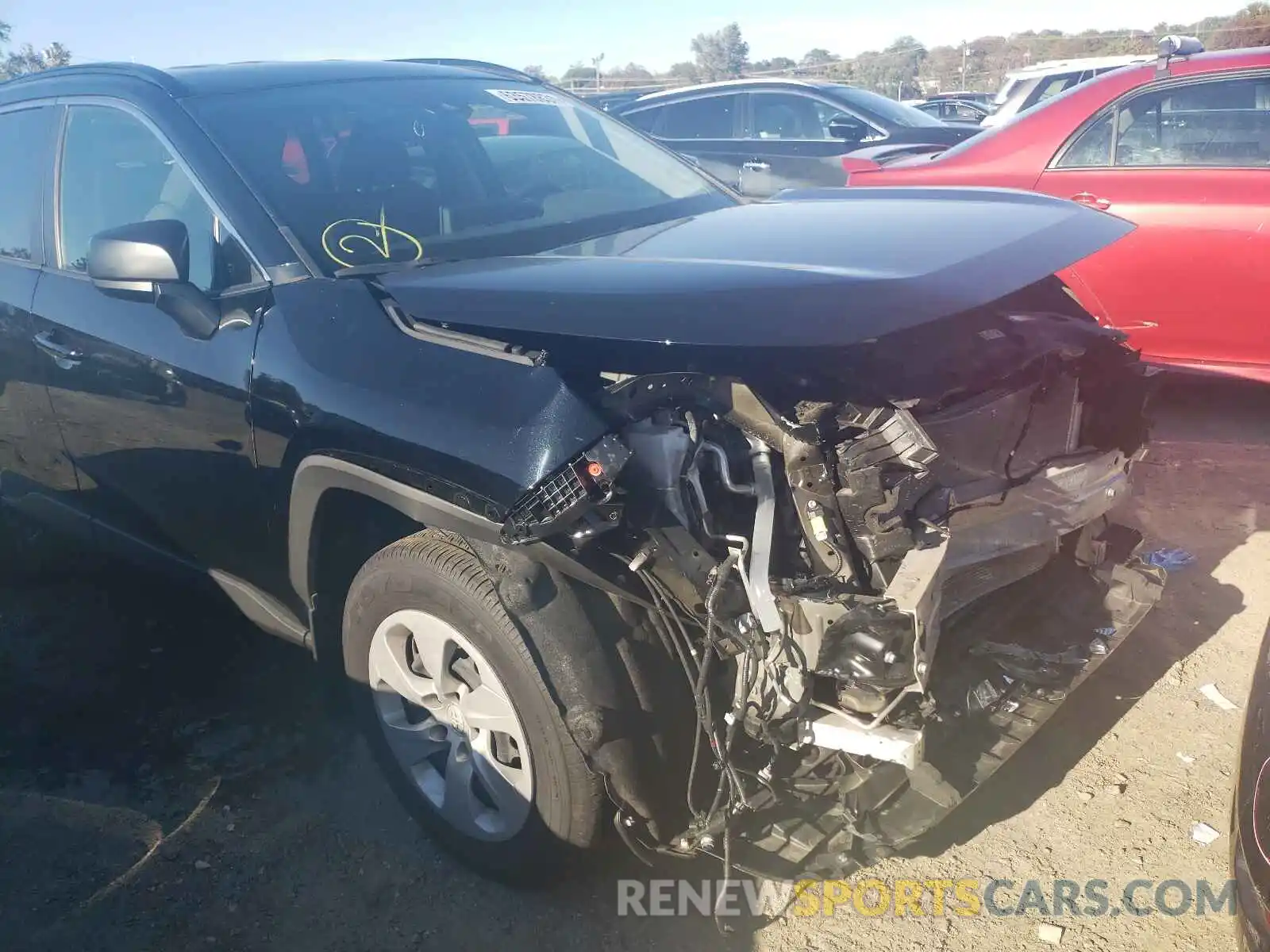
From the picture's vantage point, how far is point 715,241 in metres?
2.74

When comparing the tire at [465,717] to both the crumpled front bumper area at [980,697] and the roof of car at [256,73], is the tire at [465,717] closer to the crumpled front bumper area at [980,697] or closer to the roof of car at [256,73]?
the crumpled front bumper area at [980,697]

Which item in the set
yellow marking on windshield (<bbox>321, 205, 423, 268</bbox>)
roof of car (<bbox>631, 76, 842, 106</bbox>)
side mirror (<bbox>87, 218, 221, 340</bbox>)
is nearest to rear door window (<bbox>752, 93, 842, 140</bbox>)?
roof of car (<bbox>631, 76, 842, 106</bbox>)

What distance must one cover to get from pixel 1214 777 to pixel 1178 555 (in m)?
1.34

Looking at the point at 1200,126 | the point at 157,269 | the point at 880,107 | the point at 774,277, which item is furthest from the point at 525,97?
the point at 880,107

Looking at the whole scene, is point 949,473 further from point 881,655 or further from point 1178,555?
point 1178,555

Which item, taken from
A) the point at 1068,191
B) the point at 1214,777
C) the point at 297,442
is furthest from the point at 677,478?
the point at 1068,191

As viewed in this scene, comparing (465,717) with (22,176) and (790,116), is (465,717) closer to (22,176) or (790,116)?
(22,176)

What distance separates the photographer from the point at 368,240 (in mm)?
2787

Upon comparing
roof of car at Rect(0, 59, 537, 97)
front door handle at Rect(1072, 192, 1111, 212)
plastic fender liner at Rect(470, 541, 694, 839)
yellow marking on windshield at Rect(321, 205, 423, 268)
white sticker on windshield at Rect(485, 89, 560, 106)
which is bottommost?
plastic fender liner at Rect(470, 541, 694, 839)

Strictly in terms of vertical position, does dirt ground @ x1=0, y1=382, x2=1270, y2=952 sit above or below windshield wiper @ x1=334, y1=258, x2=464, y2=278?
below

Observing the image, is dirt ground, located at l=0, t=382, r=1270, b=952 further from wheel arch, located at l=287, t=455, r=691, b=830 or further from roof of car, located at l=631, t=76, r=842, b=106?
roof of car, located at l=631, t=76, r=842, b=106

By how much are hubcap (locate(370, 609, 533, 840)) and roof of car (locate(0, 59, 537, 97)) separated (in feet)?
5.82

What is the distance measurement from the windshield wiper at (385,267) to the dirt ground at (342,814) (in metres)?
1.19

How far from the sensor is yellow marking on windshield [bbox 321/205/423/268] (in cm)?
269
